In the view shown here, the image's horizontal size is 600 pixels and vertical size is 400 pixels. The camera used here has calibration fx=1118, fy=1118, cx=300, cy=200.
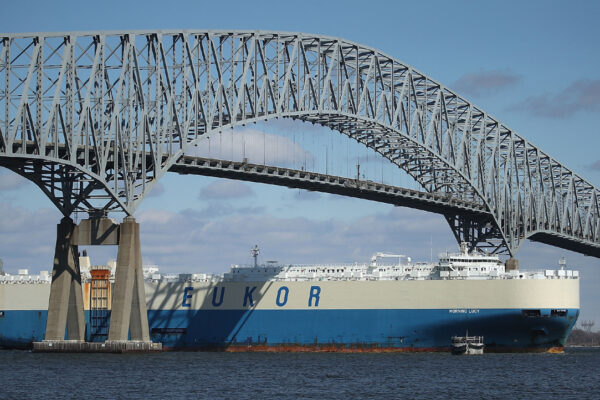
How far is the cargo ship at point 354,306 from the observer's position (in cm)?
8438

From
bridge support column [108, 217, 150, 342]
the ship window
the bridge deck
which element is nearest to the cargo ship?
the ship window

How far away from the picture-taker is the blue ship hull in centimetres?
8438

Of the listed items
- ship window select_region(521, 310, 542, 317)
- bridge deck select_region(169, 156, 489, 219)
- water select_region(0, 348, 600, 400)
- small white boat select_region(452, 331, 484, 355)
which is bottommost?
water select_region(0, 348, 600, 400)

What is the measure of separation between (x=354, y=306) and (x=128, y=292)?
20.7m

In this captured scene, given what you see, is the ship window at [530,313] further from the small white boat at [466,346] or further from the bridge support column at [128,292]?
the bridge support column at [128,292]

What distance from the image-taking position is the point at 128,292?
7362 centimetres

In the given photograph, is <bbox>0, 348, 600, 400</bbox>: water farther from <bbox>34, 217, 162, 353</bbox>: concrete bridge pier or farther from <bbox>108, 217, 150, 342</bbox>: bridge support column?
<bbox>108, 217, 150, 342</bbox>: bridge support column

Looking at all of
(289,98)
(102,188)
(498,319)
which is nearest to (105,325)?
(102,188)

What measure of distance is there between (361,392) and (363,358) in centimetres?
2509

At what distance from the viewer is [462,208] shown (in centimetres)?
11219

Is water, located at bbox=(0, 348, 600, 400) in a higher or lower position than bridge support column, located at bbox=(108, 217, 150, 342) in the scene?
lower

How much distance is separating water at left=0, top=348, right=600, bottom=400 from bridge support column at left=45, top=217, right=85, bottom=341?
2.04 meters

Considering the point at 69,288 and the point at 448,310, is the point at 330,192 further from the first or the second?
the point at 69,288

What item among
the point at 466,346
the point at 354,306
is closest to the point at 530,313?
the point at 466,346
